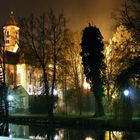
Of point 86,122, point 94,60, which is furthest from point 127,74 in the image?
point 94,60

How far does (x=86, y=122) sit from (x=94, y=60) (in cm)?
1214

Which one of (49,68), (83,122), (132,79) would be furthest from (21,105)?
(132,79)

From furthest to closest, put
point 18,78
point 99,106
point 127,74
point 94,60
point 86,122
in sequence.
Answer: point 18,78
point 94,60
point 99,106
point 86,122
point 127,74

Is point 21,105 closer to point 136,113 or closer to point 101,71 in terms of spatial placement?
point 101,71

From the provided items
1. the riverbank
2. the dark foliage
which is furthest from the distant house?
the dark foliage

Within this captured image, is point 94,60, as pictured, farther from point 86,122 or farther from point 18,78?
point 18,78

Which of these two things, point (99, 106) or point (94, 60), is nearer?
point (99, 106)

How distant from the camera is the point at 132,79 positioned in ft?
106

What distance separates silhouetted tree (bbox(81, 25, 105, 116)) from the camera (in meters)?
62.7

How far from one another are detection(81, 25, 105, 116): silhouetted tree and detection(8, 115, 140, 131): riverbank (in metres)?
6.22

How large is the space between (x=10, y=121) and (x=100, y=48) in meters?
15.7

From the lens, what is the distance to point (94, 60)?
63281 millimetres

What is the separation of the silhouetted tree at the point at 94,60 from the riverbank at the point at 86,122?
6219mm

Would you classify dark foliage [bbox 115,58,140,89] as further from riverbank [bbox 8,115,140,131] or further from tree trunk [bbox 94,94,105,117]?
tree trunk [bbox 94,94,105,117]
